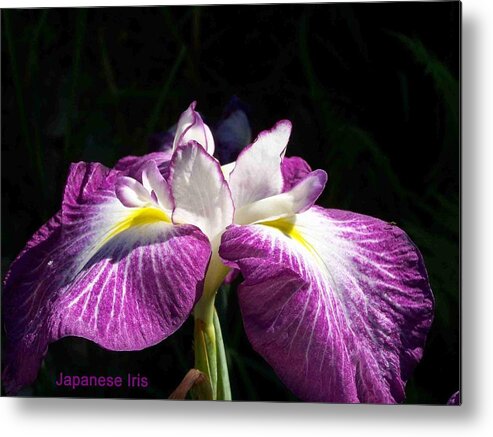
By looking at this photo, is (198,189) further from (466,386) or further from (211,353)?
(466,386)

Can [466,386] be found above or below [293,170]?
below

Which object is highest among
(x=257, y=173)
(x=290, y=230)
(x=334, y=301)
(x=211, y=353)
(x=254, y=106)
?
(x=254, y=106)

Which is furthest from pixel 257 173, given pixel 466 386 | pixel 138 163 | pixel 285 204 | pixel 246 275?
pixel 466 386

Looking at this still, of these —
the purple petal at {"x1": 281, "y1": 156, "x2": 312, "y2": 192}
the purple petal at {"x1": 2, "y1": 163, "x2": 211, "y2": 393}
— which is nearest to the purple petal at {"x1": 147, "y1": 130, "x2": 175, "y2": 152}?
the purple petal at {"x1": 2, "y1": 163, "x2": 211, "y2": 393}

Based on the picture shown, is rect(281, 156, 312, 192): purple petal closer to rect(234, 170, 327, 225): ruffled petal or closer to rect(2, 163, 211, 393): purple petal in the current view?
rect(234, 170, 327, 225): ruffled petal

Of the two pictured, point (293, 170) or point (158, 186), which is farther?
point (293, 170)

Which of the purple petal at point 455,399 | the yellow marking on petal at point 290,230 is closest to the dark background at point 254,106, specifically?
the purple petal at point 455,399

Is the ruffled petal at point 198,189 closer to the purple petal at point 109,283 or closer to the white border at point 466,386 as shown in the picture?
the purple petal at point 109,283

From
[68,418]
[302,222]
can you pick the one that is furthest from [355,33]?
[68,418]
